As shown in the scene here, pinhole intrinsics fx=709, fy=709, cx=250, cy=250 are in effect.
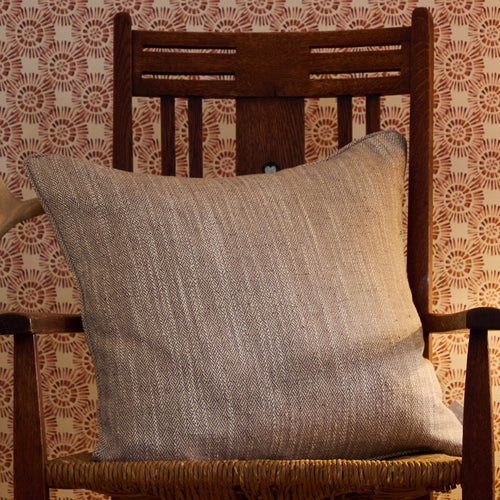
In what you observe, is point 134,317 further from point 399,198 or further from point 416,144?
point 416,144

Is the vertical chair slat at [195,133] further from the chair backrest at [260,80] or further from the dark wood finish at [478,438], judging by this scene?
the dark wood finish at [478,438]

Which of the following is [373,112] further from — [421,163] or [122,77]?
[122,77]

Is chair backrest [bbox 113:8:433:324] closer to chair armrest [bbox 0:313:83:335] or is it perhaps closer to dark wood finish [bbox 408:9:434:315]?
dark wood finish [bbox 408:9:434:315]

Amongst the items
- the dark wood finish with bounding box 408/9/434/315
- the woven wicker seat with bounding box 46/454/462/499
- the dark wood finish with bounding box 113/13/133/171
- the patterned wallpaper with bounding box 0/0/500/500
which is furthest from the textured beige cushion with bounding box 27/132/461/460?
the patterned wallpaper with bounding box 0/0/500/500

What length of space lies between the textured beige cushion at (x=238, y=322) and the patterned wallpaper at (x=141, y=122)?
0.46 metres

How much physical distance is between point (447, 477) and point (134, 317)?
0.34 metres

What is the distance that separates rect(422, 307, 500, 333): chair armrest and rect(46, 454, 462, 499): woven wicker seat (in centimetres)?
13

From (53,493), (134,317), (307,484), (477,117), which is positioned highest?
(477,117)

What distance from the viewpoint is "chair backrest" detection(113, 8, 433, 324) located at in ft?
3.45

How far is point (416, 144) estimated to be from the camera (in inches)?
39.7

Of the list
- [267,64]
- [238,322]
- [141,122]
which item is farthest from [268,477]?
[141,122]

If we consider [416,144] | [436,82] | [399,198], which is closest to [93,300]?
[399,198]

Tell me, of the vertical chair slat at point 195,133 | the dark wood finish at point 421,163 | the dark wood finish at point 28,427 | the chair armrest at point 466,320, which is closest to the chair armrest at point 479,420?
the chair armrest at point 466,320

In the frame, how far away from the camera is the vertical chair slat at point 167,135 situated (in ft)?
3.50
